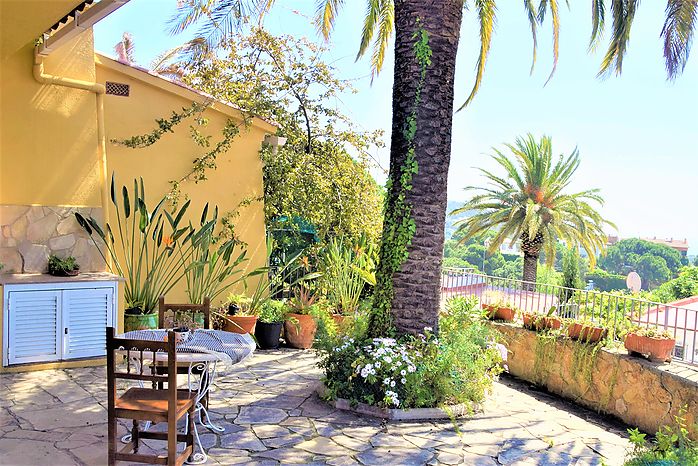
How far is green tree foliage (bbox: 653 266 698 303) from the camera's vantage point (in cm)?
3000

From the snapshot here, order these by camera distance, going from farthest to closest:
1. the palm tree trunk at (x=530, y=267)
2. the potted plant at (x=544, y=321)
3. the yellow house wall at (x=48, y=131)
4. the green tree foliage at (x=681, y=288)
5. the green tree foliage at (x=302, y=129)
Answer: the green tree foliage at (x=681, y=288) → the palm tree trunk at (x=530, y=267) → the green tree foliage at (x=302, y=129) → the potted plant at (x=544, y=321) → the yellow house wall at (x=48, y=131)

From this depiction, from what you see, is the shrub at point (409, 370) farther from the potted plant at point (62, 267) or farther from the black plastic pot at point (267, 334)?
the potted plant at point (62, 267)

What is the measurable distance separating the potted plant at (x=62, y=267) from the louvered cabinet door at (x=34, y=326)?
414 millimetres

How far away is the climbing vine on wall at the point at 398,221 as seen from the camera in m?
6.94

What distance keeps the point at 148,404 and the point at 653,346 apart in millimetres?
7053

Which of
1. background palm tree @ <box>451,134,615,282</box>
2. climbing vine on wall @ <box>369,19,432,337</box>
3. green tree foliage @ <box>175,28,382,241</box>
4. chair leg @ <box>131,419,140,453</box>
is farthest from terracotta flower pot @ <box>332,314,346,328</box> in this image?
background palm tree @ <box>451,134,615,282</box>

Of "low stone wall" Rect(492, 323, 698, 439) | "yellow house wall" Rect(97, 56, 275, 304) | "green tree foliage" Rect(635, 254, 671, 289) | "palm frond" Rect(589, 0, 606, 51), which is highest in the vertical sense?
"palm frond" Rect(589, 0, 606, 51)

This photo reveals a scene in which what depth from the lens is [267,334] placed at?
31.0 feet

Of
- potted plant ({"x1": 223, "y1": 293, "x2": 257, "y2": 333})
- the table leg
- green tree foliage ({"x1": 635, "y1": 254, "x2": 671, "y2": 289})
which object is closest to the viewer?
the table leg

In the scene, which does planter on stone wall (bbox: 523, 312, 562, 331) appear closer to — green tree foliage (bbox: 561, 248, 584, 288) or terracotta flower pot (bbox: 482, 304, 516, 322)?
terracotta flower pot (bbox: 482, 304, 516, 322)

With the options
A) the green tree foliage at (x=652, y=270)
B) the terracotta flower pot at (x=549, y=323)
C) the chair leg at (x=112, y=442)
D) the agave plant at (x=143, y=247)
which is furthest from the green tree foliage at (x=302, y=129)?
the green tree foliage at (x=652, y=270)

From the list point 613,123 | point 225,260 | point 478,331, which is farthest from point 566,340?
point 613,123

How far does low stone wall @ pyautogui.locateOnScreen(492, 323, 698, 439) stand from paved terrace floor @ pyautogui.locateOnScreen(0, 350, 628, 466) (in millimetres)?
2032

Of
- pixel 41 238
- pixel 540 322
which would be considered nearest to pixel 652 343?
pixel 540 322
